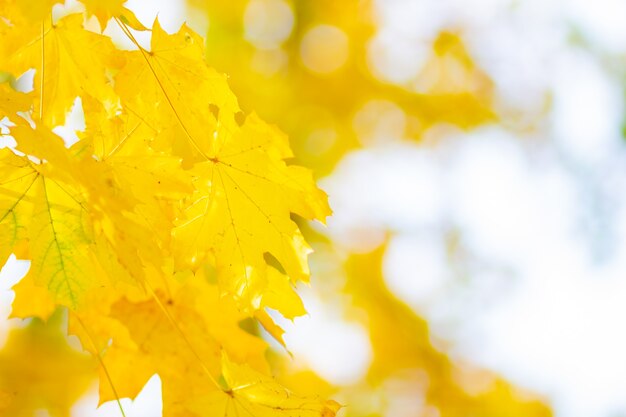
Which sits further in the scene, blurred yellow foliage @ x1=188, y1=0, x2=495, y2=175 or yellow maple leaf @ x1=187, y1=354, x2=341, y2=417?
blurred yellow foliage @ x1=188, y1=0, x2=495, y2=175

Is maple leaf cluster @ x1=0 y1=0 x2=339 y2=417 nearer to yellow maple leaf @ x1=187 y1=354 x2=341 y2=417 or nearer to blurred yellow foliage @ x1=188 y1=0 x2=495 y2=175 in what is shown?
yellow maple leaf @ x1=187 y1=354 x2=341 y2=417

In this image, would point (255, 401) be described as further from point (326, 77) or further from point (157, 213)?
point (326, 77)

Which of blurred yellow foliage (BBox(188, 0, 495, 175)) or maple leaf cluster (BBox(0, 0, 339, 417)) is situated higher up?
blurred yellow foliage (BBox(188, 0, 495, 175))

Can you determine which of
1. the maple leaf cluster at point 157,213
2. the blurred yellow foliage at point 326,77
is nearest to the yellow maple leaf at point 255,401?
the maple leaf cluster at point 157,213

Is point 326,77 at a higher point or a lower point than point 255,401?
higher

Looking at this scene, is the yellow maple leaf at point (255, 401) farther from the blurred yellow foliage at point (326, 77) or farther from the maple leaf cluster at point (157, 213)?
the blurred yellow foliage at point (326, 77)

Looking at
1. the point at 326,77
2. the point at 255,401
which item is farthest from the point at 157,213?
the point at 326,77

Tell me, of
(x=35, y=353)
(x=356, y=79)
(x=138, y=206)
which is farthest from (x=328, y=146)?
(x=138, y=206)

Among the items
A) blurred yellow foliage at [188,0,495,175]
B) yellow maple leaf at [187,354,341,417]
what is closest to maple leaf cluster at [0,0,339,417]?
yellow maple leaf at [187,354,341,417]

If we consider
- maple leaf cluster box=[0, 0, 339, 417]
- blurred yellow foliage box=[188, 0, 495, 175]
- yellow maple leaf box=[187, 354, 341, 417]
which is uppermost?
blurred yellow foliage box=[188, 0, 495, 175]

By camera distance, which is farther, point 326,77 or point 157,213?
point 326,77
